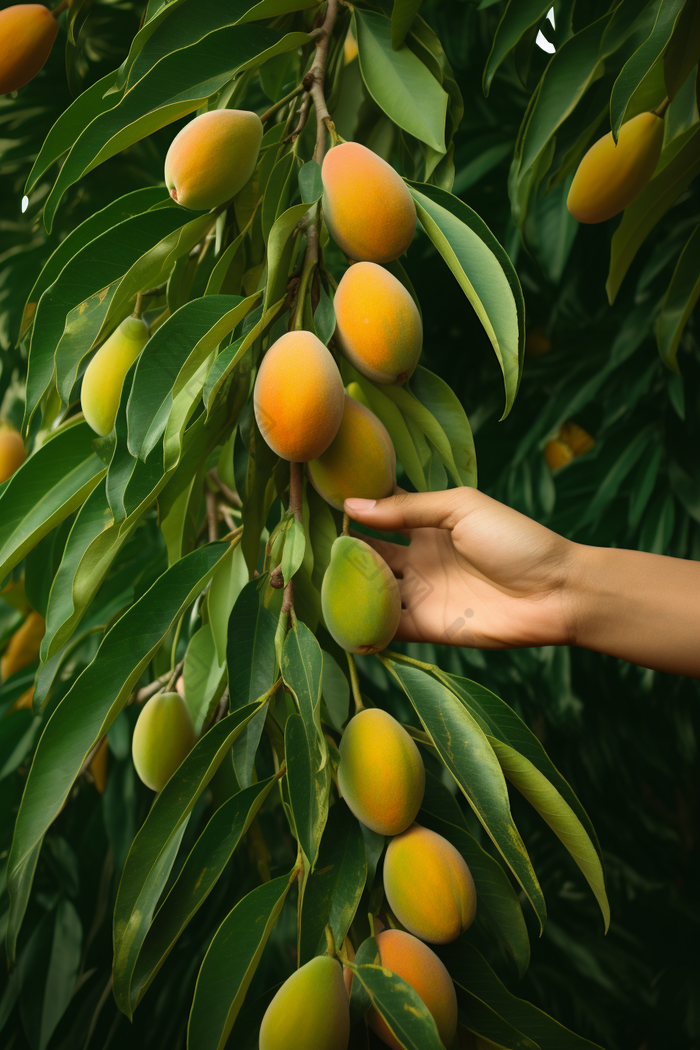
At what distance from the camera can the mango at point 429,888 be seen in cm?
45

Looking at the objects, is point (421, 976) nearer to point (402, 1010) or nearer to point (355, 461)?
point (402, 1010)

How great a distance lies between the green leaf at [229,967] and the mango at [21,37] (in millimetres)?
706

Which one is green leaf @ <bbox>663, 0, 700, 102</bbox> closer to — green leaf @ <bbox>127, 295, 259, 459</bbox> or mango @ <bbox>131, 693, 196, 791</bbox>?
green leaf @ <bbox>127, 295, 259, 459</bbox>

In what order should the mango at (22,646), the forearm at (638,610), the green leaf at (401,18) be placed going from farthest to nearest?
1. the mango at (22,646)
2. the forearm at (638,610)
3. the green leaf at (401,18)

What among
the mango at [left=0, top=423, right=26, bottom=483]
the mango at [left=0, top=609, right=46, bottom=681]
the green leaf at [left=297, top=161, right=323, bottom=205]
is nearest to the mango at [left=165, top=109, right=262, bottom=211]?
the green leaf at [left=297, top=161, right=323, bottom=205]

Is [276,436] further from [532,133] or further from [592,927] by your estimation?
[592,927]

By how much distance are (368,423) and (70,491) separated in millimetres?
251

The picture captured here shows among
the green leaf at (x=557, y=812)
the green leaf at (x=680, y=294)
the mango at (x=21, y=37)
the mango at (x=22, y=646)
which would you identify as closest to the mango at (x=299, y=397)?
the green leaf at (x=557, y=812)

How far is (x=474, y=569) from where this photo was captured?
2.51 feet

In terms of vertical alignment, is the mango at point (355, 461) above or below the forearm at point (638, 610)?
above

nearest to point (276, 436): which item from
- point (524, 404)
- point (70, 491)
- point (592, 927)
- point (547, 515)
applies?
point (70, 491)

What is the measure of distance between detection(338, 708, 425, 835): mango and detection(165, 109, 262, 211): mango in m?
0.38

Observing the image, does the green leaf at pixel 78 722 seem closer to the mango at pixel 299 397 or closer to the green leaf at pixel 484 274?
the mango at pixel 299 397

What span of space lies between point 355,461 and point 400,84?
33cm
